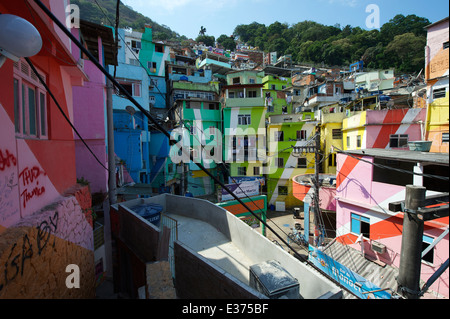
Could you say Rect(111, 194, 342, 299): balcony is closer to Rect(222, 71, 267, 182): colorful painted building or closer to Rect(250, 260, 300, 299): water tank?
Rect(250, 260, 300, 299): water tank

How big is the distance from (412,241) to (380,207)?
9.34 m

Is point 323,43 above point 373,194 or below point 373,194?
above

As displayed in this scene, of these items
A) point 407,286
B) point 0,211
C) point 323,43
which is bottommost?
point 407,286

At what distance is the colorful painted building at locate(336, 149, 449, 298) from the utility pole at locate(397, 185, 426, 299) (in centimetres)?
642

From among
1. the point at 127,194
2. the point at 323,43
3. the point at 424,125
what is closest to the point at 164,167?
the point at 127,194

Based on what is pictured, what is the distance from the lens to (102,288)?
32.9ft

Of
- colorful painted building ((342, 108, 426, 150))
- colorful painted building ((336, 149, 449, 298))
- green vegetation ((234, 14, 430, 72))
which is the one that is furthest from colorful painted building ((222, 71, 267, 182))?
green vegetation ((234, 14, 430, 72))

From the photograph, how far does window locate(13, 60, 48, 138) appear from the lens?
13.5ft

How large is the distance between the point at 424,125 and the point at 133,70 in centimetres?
2533

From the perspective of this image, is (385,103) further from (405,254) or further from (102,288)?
(102,288)

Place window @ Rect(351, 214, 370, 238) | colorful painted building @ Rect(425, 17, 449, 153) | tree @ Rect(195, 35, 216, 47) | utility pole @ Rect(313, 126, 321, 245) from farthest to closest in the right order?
1. tree @ Rect(195, 35, 216, 47)
2. colorful painted building @ Rect(425, 17, 449, 153)
3. utility pole @ Rect(313, 126, 321, 245)
4. window @ Rect(351, 214, 370, 238)

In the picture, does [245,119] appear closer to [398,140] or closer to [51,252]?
[398,140]

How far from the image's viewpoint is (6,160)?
11.2 ft

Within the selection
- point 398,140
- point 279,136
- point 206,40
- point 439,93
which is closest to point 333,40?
point 206,40
